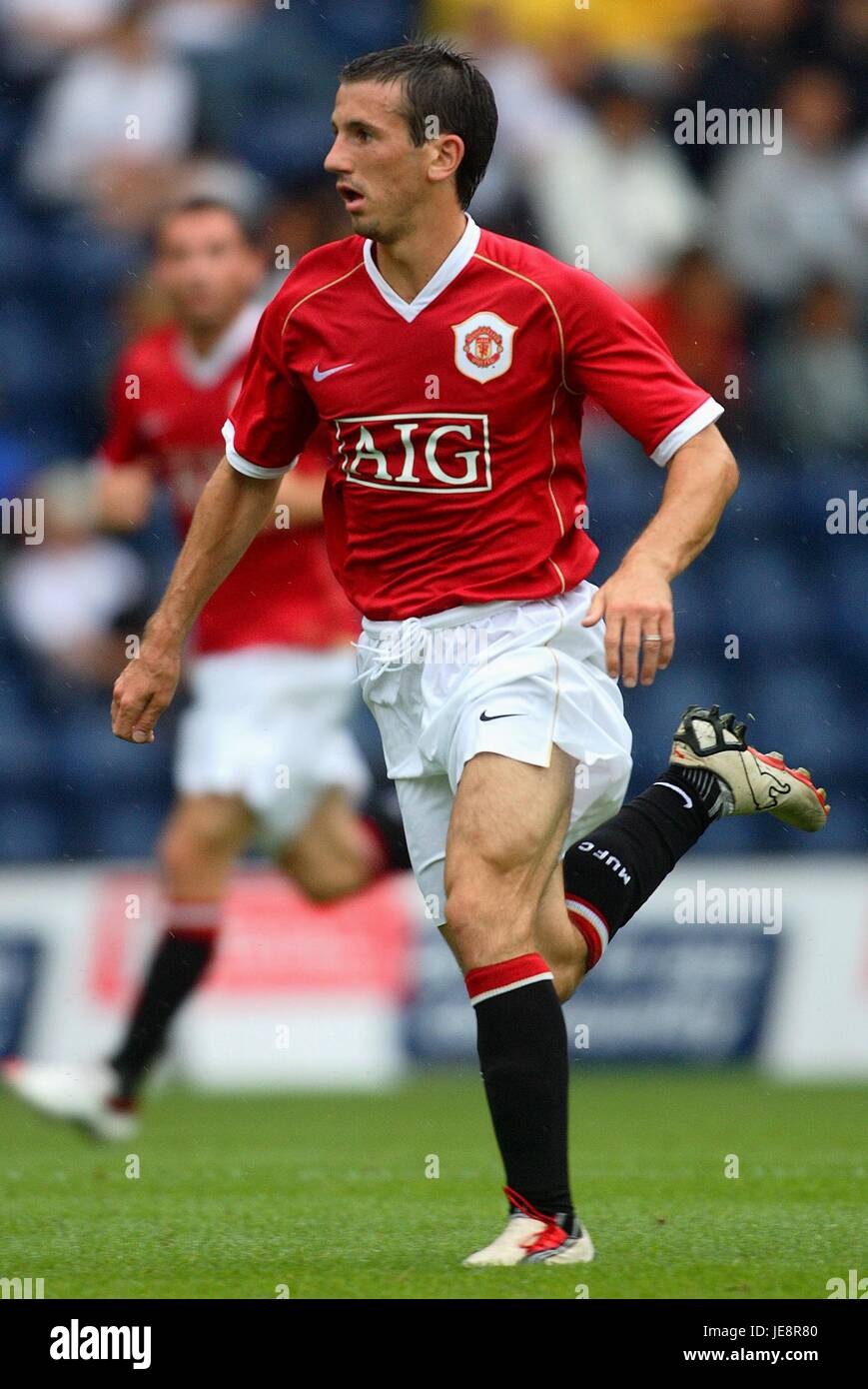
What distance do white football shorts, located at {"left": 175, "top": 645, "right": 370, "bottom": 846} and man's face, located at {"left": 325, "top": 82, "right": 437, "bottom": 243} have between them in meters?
3.13

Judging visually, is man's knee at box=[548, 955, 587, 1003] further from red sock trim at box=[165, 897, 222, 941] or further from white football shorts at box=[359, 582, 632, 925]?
red sock trim at box=[165, 897, 222, 941]

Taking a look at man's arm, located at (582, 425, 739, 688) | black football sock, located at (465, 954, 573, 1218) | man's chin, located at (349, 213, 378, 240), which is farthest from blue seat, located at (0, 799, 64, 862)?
man's arm, located at (582, 425, 739, 688)

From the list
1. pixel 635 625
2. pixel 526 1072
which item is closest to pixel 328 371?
pixel 635 625

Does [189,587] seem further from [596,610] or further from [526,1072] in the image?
[526,1072]

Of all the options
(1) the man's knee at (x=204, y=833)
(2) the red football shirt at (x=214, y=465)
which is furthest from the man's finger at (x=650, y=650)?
(2) the red football shirt at (x=214, y=465)

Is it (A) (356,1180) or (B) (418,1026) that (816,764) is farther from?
(A) (356,1180)

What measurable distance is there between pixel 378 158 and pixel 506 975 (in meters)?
1.53

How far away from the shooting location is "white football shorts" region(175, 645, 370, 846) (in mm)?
7242

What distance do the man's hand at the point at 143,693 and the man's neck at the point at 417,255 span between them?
852 millimetres

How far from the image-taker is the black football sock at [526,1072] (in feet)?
13.2

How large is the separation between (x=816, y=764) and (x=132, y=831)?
9.83ft

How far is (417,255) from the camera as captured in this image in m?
4.40

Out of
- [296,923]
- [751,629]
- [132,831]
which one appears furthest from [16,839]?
[751,629]

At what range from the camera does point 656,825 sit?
5.17 meters
